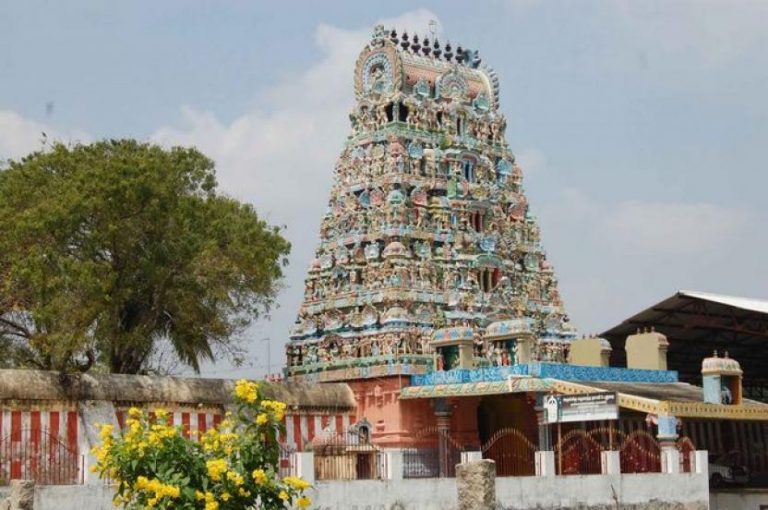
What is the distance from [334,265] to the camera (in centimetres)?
3594

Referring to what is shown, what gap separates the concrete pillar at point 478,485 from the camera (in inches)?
839

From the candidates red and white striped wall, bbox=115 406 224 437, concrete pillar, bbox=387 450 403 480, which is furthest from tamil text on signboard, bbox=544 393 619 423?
red and white striped wall, bbox=115 406 224 437

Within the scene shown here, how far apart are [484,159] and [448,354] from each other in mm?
7209

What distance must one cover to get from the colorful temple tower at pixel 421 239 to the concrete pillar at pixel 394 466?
8957 mm

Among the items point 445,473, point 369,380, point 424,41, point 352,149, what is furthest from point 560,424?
point 424,41

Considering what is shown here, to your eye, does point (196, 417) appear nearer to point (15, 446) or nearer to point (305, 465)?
point (15, 446)

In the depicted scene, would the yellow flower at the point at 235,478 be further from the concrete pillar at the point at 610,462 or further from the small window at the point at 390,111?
the small window at the point at 390,111

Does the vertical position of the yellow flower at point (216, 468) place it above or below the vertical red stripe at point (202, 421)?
below

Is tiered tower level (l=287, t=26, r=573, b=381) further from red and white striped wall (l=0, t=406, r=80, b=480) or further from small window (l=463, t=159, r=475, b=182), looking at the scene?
red and white striped wall (l=0, t=406, r=80, b=480)

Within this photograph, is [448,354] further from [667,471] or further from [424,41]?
[424,41]

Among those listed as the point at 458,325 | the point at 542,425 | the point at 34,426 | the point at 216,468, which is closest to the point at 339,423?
the point at 458,325

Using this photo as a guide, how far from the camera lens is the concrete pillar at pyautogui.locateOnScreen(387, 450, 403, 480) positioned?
23.2 metres

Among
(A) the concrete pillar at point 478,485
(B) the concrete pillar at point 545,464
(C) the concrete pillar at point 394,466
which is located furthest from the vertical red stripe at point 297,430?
(A) the concrete pillar at point 478,485

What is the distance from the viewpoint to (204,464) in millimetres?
14062
